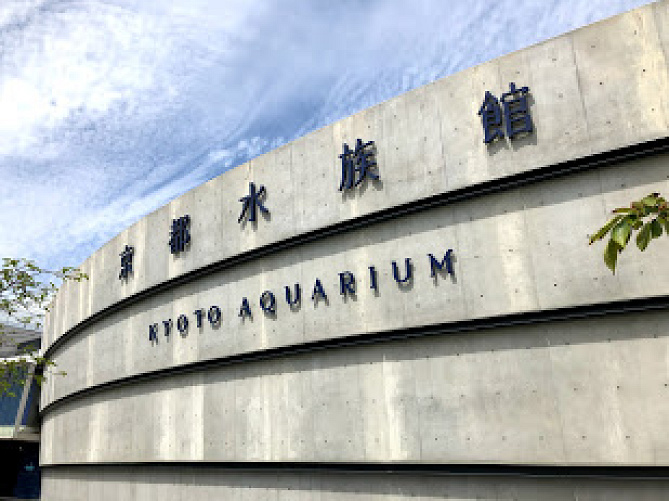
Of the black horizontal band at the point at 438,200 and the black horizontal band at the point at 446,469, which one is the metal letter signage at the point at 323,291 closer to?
the black horizontal band at the point at 438,200

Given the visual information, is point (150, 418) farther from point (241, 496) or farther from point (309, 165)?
point (309, 165)

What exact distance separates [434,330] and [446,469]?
2790 millimetres

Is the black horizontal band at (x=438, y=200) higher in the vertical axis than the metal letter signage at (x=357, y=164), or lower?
lower

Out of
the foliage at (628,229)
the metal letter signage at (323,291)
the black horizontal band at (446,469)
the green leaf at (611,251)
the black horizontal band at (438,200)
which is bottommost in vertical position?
the black horizontal band at (446,469)

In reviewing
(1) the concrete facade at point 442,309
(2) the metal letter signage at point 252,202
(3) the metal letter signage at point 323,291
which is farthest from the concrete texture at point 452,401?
(2) the metal letter signage at point 252,202

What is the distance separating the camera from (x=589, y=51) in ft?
33.2

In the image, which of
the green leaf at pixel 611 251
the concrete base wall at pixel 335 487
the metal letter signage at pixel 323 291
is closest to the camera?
the green leaf at pixel 611 251

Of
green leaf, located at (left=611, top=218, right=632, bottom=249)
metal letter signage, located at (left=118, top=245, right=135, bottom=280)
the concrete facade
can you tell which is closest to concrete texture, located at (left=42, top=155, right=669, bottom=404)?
the concrete facade

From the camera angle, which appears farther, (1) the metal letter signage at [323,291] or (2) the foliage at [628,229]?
(1) the metal letter signage at [323,291]

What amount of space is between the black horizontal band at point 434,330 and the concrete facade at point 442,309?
0.04 m

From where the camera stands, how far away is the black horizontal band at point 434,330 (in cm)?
931

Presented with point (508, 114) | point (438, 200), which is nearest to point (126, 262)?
point (438, 200)

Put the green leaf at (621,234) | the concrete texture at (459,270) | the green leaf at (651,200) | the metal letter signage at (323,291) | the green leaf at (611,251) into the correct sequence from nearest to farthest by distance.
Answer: the green leaf at (621,234), the green leaf at (611,251), the green leaf at (651,200), the concrete texture at (459,270), the metal letter signage at (323,291)

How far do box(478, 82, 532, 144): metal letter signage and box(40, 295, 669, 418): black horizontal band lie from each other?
3.63m
